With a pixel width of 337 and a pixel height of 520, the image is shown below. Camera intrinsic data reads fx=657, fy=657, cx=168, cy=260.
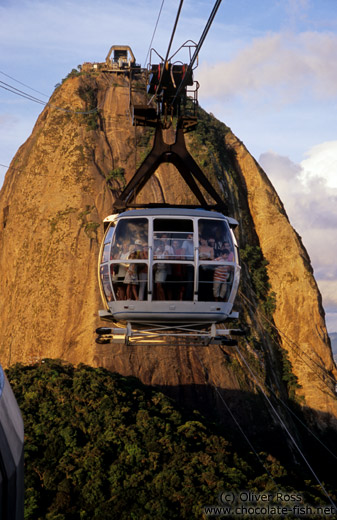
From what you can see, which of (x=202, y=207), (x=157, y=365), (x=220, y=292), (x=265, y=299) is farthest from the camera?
(x=265, y=299)

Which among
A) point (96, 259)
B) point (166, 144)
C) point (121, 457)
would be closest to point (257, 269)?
point (96, 259)

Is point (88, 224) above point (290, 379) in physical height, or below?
above

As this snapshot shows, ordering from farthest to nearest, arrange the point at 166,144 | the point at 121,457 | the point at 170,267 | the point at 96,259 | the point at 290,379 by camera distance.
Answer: the point at 290,379 < the point at 96,259 < the point at 121,457 < the point at 166,144 < the point at 170,267

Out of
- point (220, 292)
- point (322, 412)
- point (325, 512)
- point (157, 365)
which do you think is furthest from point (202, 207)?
point (322, 412)

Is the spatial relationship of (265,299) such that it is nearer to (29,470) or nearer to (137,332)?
(29,470)

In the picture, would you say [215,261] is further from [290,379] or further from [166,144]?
[290,379]
